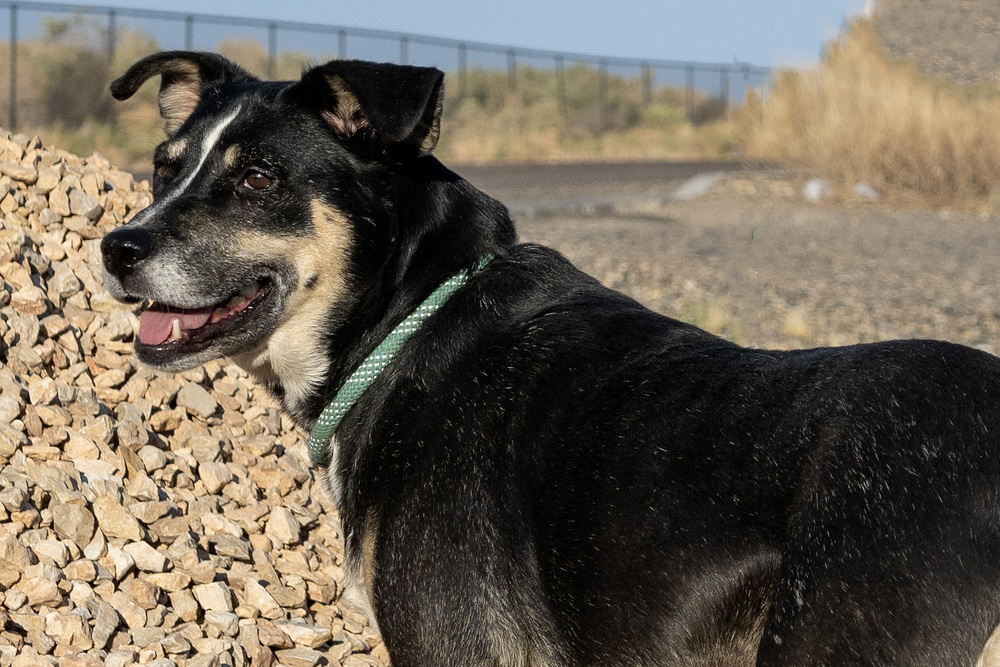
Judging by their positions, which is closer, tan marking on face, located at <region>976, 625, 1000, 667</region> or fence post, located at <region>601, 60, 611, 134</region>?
tan marking on face, located at <region>976, 625, 1000, 667</region>

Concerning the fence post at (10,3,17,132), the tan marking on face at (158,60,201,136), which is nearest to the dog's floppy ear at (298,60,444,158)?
the tan marking on face at (158,60,201,136)

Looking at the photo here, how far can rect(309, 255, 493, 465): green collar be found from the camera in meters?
3.47

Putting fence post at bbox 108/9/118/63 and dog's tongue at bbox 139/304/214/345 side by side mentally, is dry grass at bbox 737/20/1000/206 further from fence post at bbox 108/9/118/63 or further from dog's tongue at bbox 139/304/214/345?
fence post at bbox 108/9/118/63

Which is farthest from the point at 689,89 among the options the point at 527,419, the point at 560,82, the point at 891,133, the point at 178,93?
the point at 527,419

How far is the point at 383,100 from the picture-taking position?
3242 millimetres

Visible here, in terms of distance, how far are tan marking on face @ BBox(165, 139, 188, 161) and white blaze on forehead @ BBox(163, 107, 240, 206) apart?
0.10 metres

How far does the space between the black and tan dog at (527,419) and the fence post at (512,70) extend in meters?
41.0

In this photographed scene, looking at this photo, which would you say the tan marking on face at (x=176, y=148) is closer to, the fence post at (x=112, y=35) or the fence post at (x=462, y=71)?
the fence post at (x=112, y=35)

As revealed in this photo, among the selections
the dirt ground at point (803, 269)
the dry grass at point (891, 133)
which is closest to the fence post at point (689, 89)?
the dry grass at point (891, 133)

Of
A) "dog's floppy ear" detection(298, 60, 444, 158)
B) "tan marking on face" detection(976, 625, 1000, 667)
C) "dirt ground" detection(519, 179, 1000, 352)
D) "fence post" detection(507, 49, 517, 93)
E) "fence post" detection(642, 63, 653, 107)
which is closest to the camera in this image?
"tan marking on face" detection(976, 625, 1000, 667)

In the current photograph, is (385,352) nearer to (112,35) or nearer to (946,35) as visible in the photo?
(112,35)

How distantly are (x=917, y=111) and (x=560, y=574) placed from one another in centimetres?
1864

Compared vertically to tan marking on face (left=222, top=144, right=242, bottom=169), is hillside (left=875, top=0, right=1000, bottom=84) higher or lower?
lower

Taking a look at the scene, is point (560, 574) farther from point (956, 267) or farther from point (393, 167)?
point (956, 267)
